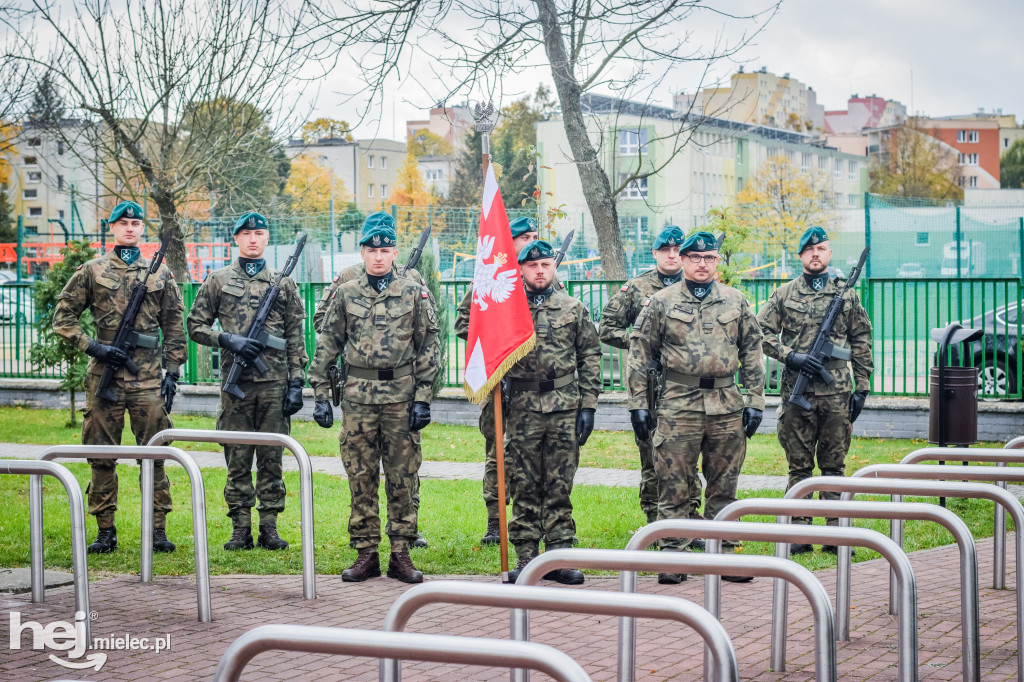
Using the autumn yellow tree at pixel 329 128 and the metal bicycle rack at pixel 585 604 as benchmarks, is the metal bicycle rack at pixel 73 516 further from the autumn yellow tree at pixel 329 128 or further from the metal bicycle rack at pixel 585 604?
the autumn yellow tree at pixel 329 128

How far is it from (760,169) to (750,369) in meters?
50.8

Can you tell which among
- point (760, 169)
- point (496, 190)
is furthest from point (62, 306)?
point (760, 169)

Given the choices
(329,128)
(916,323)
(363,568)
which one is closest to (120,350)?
(363,568)

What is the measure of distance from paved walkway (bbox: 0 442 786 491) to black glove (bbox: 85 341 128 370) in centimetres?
316

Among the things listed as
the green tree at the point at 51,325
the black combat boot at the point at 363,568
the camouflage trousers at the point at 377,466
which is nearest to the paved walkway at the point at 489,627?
the black combat boot at the point at 363,568

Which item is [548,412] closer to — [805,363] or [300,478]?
→ [300,478]

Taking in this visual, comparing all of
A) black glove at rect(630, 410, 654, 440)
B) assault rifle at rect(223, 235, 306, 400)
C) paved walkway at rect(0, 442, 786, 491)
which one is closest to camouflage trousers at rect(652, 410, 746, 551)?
black glove at rect(630, 410, 654, 440)

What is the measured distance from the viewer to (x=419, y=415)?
773cm

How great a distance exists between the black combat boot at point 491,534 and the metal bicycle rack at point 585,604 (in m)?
5.44

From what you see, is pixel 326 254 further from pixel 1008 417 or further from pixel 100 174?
pixel 1008 417

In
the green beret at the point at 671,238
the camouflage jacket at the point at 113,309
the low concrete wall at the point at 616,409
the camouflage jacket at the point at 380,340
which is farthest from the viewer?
the low concrete wall at the point at 616,409

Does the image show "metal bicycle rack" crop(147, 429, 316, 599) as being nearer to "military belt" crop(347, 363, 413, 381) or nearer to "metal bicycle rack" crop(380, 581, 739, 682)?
"military belt" crop(347, 363, 413, 381)

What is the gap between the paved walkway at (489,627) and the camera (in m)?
5.70

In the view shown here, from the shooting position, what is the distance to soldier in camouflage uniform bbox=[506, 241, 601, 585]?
775 centimetres
